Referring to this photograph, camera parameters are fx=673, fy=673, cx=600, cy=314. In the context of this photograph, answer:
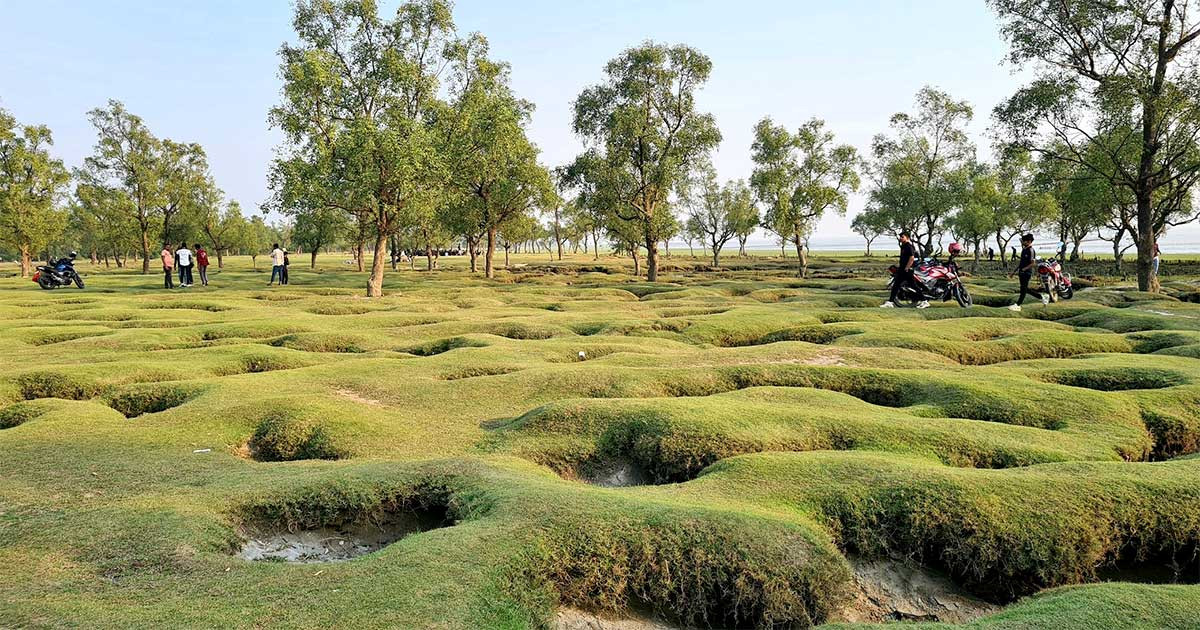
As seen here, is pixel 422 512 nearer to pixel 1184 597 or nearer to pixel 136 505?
pixel 136 505

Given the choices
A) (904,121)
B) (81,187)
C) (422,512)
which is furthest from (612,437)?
(81,187)

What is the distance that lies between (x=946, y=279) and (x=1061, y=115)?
40.4 ft

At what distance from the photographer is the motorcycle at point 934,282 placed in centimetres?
2513

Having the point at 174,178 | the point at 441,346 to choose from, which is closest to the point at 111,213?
the point at 174,178

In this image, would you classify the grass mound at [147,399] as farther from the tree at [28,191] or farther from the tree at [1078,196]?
the tree at [28,191]

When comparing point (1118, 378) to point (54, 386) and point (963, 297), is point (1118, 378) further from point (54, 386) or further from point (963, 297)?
point (54, 386)

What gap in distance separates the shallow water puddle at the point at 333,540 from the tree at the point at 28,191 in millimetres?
59323

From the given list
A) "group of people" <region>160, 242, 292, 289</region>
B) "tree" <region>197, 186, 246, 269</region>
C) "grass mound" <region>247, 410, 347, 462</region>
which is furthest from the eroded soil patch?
"tree" <region>197, 186, 246, 269</region>

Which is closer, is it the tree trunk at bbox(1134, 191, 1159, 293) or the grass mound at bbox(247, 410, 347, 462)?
the grass mound at bbox(247, 410, 347, 462)

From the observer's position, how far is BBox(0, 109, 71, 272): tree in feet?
163

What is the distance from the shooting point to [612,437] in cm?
983

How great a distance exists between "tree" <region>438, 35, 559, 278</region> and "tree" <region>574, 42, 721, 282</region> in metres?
4.87

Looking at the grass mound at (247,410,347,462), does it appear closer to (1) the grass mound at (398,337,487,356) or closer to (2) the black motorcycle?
(1) the grass mound at (398,337,487,356)

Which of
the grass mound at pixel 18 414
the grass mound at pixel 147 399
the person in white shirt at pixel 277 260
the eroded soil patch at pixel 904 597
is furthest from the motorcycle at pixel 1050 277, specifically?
the person in white shirt at pixel 277 260
